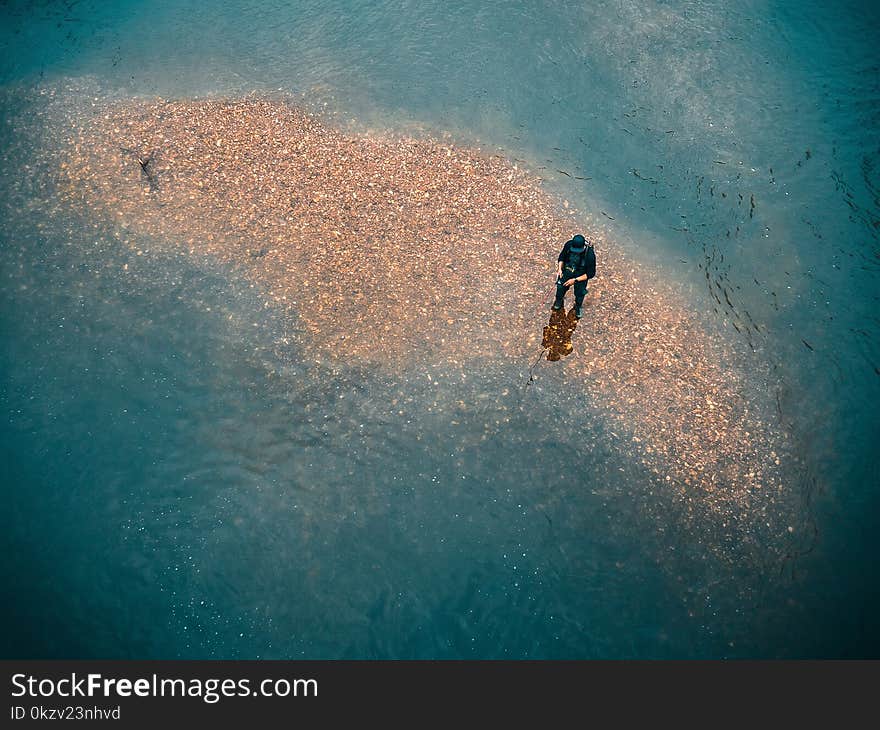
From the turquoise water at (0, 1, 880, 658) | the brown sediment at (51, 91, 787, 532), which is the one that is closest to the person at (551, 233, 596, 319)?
the brown sediment at (51, 91, 787, 532)

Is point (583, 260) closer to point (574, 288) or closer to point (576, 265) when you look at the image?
point (576, 265)

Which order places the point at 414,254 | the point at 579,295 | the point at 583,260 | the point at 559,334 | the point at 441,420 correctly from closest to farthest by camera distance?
the point at 583,260 → the point at 441,420 → the point at 579,295 → the point at 559,334 → the point at 414,254

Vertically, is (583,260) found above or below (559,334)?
above

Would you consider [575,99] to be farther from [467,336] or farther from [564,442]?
[564,442]

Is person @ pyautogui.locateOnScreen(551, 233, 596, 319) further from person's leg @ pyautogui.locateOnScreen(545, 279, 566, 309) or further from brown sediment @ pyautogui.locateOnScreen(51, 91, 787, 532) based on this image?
brown sediment @ pyautogui.locateOnScreen(51, 91, 787, 532)

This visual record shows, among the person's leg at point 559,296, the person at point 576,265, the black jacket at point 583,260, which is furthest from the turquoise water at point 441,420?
the black jacket at point 583,260

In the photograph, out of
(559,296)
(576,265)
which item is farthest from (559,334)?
(576,265)
